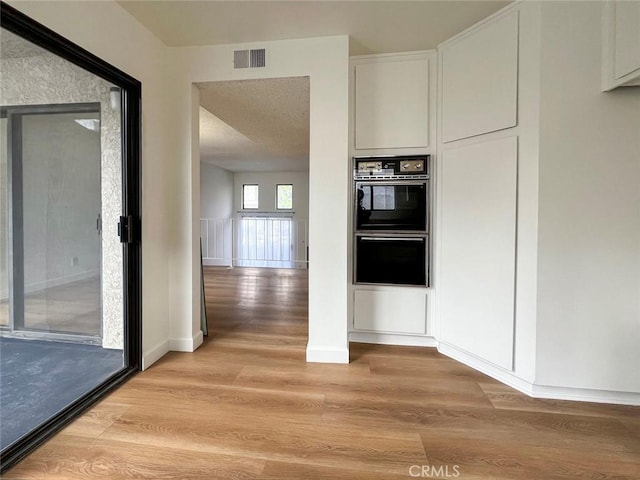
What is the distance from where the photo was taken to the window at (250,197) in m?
9.67

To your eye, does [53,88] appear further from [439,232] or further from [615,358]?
[615,358]

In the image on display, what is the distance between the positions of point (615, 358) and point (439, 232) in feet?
4.31

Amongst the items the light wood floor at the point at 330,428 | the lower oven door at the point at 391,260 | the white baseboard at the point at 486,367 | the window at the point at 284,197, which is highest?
the window at the point at 284,197

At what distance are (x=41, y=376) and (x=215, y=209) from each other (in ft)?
22.3

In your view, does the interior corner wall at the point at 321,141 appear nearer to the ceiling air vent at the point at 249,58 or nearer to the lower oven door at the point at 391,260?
the ceiling air vent at the point at 249,58

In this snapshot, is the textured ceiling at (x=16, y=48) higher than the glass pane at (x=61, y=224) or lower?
higher

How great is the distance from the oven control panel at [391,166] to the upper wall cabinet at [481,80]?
0.87ft

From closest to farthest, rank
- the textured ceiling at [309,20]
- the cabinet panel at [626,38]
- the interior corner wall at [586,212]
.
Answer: the cabinet panel at [626,38], the interior corner wall at [586,212], the textured ceiling at [309,20]

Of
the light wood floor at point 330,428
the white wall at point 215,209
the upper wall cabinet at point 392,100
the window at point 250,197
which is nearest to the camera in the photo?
the light wood floor at point 330,428

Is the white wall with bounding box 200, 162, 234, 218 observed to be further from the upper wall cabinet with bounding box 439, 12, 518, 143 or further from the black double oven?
the upper wall cabinet with bounding box 439, 12, 518, 143

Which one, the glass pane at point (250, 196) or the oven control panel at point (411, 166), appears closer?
the oven control panel at point (411, 166)

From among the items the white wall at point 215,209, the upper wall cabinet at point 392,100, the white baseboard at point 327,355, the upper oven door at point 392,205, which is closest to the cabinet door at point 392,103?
the upper wall cabinet at point 392,100

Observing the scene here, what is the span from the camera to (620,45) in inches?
64.7

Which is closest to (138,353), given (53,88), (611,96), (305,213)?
(53,88)
